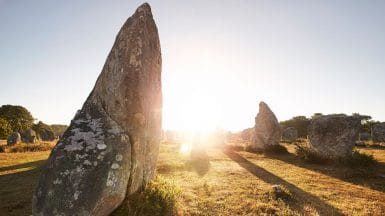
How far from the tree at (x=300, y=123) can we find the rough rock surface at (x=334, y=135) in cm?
4214

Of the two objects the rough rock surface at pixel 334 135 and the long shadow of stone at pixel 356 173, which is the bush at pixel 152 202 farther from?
the rough rock surface at pixel 334 135

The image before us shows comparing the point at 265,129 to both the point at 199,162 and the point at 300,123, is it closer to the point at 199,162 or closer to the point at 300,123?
the point at 199,162

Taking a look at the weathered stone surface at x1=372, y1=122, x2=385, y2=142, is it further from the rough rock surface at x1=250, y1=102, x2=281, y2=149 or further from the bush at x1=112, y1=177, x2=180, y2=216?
the bush at x1=112, y1=177, x2=180, y2=216

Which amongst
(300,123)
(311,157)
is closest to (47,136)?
(300,123)

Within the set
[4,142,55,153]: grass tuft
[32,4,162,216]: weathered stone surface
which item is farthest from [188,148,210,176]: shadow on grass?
[4,142,55,153]: grass tuft

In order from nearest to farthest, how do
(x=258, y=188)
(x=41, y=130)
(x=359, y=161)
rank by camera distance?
(x=258, y=188), (x=359, y=161), (x=41, y=130)

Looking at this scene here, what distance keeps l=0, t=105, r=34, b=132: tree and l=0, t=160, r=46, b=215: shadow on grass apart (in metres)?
69.4

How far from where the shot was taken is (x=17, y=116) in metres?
82.4

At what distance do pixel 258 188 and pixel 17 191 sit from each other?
1112 centimetres

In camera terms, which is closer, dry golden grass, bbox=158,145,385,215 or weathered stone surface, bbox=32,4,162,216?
weathered stone surface, bbox=32,4,162,216

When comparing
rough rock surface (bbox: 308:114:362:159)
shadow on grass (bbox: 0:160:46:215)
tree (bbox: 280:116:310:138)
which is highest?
tree (bbox: 280:116:310:138)

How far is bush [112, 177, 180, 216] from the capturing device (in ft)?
26.8

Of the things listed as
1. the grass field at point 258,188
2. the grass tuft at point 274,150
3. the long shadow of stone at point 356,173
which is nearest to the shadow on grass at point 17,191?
the grass field at point 258,188

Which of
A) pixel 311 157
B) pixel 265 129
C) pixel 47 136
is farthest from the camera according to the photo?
pixel 47 136
